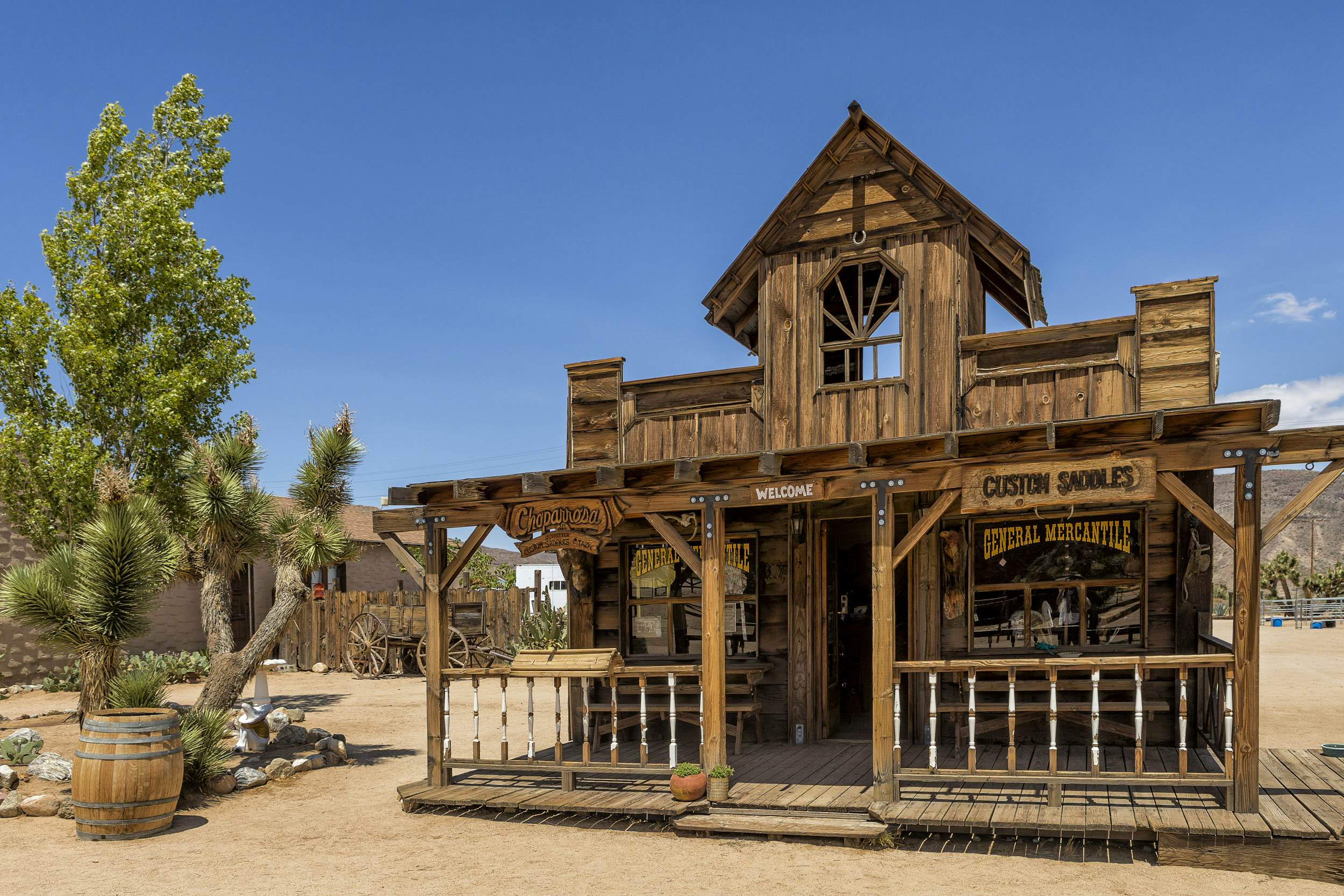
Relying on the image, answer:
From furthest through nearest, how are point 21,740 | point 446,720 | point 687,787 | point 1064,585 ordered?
point 21,740
point 446,720
point 1064,585
point 687,787

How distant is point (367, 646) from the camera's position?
Result: 2180 centimetres

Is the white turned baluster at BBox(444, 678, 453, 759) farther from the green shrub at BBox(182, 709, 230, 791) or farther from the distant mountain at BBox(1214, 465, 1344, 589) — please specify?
the distant mountain at BBox(1214, 465, 1344, 589)

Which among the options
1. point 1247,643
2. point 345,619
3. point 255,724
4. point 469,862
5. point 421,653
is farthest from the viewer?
point 345,619

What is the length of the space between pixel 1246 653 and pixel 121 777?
29.3 ft

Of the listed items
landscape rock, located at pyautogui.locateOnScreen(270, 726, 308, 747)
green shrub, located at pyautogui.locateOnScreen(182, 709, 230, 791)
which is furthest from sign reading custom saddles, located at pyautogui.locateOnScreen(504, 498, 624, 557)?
landscape rock, located at pyautogui.locateOnScreen(270, 726, 308, 747)

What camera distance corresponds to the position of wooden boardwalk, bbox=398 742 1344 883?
6.69 metres

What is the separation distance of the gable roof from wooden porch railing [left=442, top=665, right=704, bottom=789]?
446 centimetres

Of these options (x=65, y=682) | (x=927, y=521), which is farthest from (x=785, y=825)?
(x=65, y=682)

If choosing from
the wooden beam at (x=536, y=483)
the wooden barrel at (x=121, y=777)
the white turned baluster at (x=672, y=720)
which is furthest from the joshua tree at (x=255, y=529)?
the white turned baluster at (x=672, y=720)

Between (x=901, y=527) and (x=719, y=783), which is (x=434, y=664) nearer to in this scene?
(x=719, y=783)

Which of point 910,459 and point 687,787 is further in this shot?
point 687,787

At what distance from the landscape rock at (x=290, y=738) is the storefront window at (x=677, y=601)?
475 centimetres

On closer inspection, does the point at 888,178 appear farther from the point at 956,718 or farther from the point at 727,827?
the point at 727,827

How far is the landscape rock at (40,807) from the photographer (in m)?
9.34
